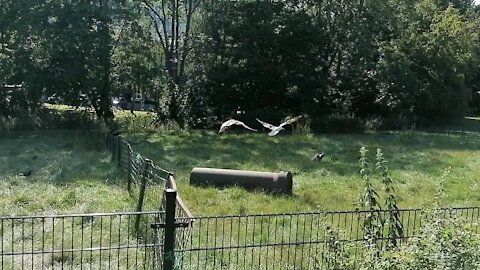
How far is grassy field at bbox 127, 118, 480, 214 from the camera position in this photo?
902 cm

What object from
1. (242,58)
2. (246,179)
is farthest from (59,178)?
(242,58)

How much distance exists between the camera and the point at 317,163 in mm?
12977

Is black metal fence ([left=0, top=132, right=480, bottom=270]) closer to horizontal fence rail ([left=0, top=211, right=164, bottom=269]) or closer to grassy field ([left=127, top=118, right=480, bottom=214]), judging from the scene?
horizontal fence rail ([left=0, top=211, right=164, bottom=269])

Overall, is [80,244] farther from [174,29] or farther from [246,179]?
[174,29]

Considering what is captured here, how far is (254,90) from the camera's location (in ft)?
73.7

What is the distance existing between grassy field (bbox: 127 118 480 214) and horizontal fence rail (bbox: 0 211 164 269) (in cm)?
173

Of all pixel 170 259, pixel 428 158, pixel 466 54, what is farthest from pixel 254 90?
pixel 170 259

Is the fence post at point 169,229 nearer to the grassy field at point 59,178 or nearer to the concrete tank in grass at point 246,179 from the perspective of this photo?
the grassy field at point 59,178

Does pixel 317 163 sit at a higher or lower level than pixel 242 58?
lower

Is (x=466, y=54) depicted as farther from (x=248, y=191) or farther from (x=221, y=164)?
(x=248, y=191)

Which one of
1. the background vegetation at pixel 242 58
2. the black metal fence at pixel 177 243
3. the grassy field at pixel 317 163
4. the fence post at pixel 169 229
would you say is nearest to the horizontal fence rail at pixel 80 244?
the black metal fence at pixel 177 243

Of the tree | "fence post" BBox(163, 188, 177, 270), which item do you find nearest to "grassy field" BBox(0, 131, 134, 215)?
"fence post" BBox(163, 188, 177, 270)

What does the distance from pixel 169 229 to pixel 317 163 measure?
944cm

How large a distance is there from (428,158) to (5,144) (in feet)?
36.1
